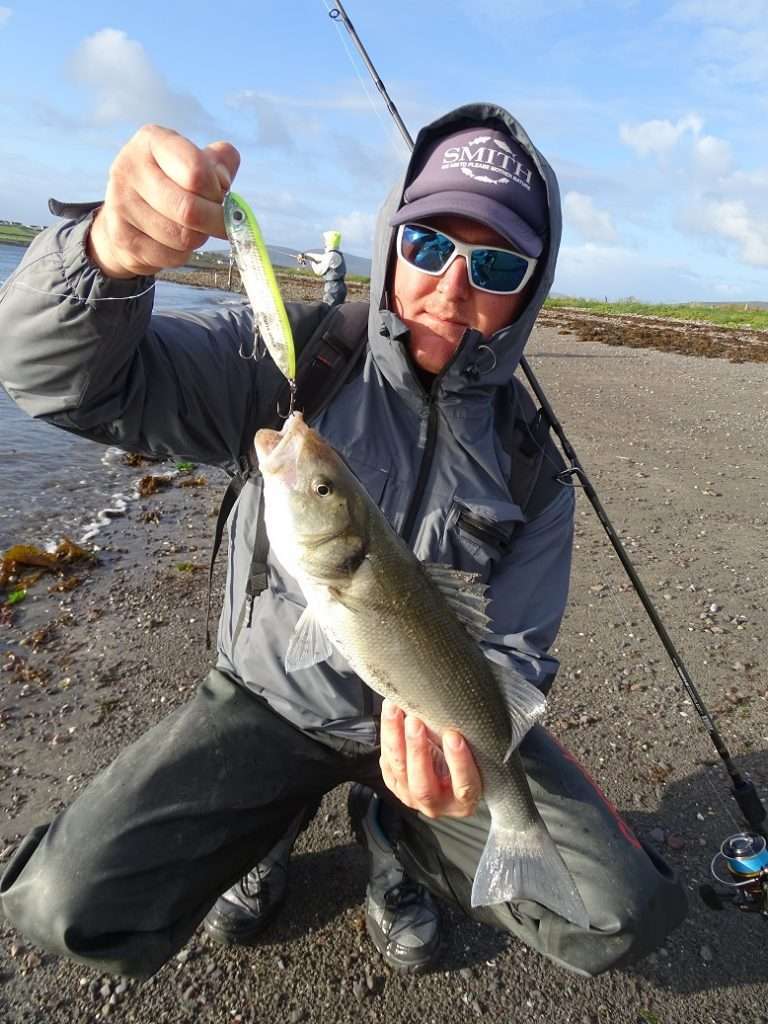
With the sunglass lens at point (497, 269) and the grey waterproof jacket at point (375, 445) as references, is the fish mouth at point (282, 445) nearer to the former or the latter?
the grey waterproof jacket at point (375, 445)

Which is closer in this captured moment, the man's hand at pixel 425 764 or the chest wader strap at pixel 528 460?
the man's hand at pixel 425 764

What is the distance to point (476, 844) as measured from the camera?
3.42 meters

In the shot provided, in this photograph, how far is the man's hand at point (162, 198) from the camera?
7.10 feet

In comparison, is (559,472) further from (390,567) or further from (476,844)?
(476,844)

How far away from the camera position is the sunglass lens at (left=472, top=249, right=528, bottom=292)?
11.2ft

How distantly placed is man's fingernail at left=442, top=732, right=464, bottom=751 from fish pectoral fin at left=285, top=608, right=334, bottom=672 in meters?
0.58

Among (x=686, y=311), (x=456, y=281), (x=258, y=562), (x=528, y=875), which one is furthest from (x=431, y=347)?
(x=686, y=311)

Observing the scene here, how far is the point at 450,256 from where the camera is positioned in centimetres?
341

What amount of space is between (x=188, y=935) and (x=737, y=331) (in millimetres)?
44549

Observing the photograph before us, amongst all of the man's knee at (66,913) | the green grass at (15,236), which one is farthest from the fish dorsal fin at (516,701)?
the green grass at (15,236)

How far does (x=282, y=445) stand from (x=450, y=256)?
162 cm

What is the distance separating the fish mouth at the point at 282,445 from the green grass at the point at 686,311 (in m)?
47.3

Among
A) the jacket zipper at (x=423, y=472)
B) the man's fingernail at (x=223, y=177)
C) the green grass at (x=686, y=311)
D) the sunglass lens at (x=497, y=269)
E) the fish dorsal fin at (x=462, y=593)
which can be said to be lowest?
the fish dorsal fin at (x=462, y=593)

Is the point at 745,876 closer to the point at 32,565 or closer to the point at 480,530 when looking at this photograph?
the point at 480,530
